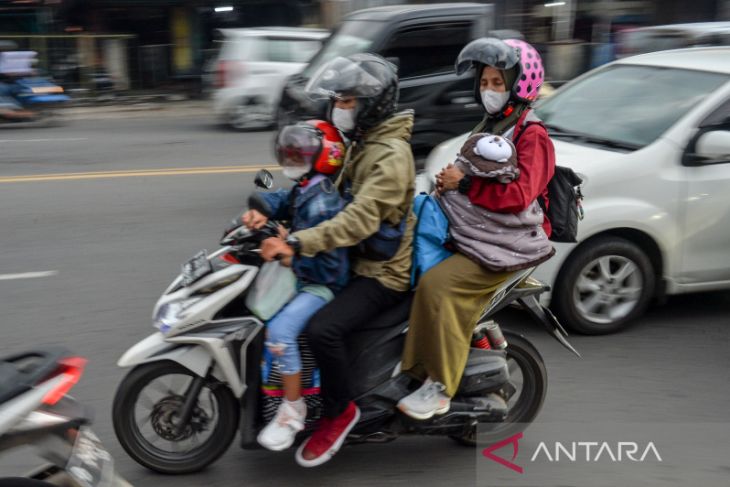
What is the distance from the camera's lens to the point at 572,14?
20.3 meters

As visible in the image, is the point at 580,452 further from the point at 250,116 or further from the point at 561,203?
the point at 250,116

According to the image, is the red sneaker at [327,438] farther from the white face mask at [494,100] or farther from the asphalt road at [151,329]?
the white face mask at [494,100]

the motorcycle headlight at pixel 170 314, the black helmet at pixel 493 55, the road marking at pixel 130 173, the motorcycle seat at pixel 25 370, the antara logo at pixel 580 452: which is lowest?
the antara logo at pixel 580 452

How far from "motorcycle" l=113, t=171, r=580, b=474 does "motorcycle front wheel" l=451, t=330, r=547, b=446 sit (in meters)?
0.16

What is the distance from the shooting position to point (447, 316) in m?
3.55

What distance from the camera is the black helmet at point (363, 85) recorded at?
3422 mm

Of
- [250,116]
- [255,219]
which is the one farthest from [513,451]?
[250,116]

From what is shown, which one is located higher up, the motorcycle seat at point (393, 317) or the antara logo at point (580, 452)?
the motorcycle seat at point (393, 317)

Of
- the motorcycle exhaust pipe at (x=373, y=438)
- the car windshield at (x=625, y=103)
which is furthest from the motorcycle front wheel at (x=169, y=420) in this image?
the car windshield at (x=625, y=103)

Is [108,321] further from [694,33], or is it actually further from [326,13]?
[326,13]

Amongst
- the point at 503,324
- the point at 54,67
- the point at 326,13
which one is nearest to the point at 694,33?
the point at 503,324

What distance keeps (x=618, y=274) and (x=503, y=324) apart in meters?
0.79

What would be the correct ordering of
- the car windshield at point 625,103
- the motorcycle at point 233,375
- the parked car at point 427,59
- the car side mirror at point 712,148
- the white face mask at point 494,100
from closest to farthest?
the motorcycle at point 233,375
the white face mask at point 494,100
the car side mirror at point 712,148
the car windshield at point 625,103
the parked car at point 427,59

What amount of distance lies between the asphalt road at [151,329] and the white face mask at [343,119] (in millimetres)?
1519
